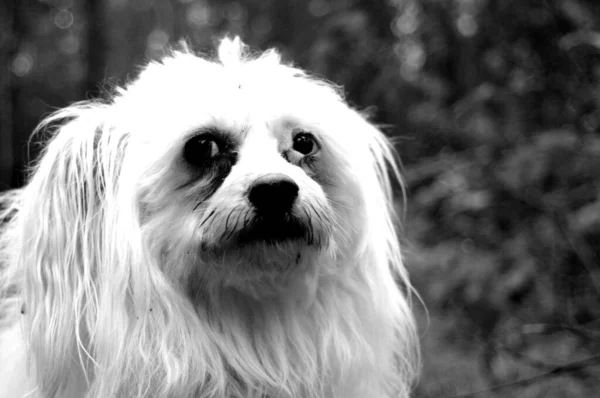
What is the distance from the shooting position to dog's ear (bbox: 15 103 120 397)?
1.76 m

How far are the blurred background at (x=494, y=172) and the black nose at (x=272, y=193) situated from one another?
46.7 inches

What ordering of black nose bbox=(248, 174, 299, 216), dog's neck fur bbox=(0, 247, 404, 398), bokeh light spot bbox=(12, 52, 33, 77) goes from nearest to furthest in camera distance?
black nose bbox=(248, 174, 299, 216), dog's neck fur bbox=(0, 247, 404, 398), bokeh light spot bbox=(12, 52, 33, 77)

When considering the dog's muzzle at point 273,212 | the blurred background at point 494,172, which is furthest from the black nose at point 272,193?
the blurred background at point 494,172

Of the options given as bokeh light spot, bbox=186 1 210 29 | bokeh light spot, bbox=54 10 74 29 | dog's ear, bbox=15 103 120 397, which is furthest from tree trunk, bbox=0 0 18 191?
dog's ear, bbox=15 103 120 397

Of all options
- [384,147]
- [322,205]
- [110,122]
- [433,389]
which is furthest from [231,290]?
[433,389]

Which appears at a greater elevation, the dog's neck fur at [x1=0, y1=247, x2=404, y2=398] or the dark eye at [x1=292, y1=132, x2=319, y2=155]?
the dark eye at [x1=292, y1=132, x2=319, y2=155]

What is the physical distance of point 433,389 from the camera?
2979 millimetres

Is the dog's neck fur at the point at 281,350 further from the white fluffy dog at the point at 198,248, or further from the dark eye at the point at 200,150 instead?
the dark eye at the point at 200,150

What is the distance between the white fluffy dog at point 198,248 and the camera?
5.76 ft

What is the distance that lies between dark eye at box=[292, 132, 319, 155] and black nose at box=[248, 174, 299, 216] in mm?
302

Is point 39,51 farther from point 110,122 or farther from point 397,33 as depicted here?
point 110,122

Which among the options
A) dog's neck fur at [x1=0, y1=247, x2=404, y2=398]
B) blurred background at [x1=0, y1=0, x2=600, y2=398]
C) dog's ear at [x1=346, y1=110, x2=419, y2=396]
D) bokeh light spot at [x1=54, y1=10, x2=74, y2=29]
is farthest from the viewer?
bokeh light spot at [x1=54, y1=10, x2=74, y2=29]

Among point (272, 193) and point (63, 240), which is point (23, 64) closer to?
point (63, 240)

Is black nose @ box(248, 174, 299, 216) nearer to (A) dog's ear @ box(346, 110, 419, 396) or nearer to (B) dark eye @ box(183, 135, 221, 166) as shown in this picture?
(B) dark eye @ box(183, 135, 221, 166)
